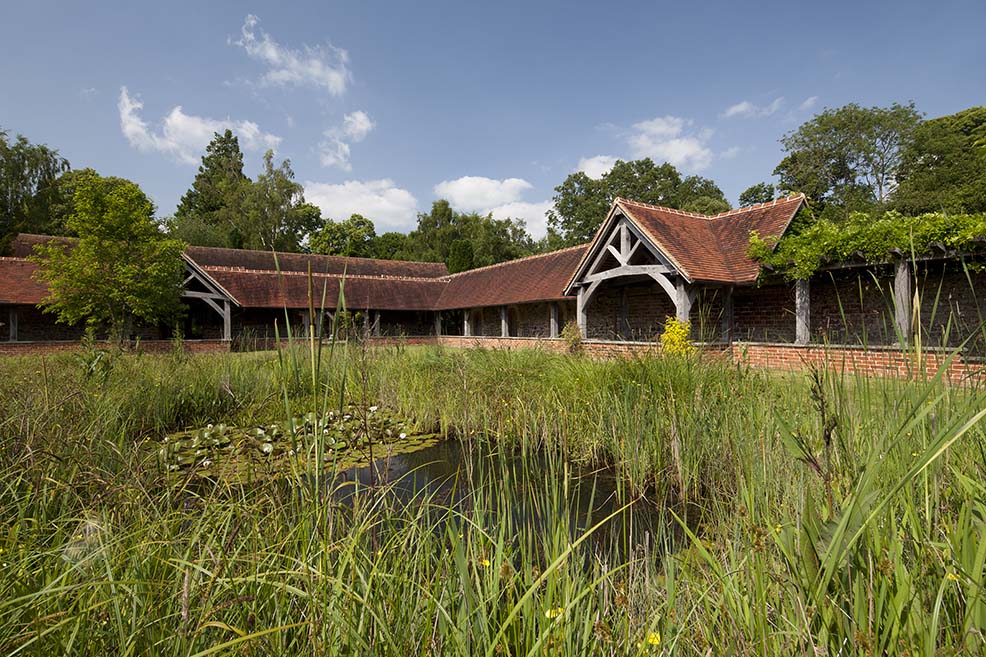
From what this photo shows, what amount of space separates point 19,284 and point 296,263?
39.0 feet

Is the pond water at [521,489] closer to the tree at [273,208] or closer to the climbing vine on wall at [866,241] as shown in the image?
the climbing vine on wall at [866,241]

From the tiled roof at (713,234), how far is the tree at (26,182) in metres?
33.5

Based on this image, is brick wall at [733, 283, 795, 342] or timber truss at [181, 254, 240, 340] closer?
brick wall at [733, 283, 795, 342]

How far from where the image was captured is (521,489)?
149 inches

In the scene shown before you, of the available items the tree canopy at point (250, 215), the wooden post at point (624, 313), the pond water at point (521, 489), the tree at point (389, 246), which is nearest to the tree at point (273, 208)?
the tree canopy at point (250, 215)

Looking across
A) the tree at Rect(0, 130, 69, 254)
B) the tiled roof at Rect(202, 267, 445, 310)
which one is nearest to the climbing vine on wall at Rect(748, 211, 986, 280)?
the tiled roof at Rect(202, 267, 445, 310)

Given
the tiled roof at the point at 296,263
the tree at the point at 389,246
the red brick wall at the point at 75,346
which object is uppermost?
the tree at the point at 389,246

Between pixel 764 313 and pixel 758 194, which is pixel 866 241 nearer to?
pixel 764 313

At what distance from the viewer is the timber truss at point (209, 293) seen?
18203 millimetres

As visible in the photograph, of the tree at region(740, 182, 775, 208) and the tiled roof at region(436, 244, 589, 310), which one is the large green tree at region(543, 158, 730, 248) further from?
the tiled roof at region(436, 244, 589, 310)

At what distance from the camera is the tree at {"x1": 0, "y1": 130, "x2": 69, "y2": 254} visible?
27.3 metres

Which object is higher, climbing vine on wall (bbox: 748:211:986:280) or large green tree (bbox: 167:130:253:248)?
large green tree (bbox: 167:130:253:248)

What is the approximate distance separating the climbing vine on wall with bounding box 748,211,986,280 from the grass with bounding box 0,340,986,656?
20.7 feet

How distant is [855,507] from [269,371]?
8460mm
